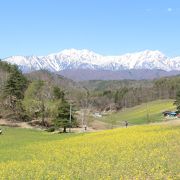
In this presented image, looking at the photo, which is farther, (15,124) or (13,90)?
(13,90)

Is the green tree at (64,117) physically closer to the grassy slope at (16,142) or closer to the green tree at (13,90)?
the grassy slope at (16,142)

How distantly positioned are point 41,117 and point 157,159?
8069cm

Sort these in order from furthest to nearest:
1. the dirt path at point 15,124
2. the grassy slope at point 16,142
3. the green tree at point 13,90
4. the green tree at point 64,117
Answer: the green tree at point 13,90
the dirt path at point 15,124
the green tree at point 64,117
the grassy slope at point 16,142

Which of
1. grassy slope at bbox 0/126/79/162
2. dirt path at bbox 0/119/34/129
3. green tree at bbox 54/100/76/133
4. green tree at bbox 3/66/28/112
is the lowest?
grassy slope at bbox 0/126/79/162

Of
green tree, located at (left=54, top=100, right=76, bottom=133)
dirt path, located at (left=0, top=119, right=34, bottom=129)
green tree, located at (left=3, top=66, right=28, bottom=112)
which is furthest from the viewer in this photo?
green tree, located at (left=3, top=66, right=28, bottom=112)

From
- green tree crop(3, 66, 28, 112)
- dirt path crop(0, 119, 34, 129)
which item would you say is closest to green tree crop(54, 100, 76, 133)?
dirt path crop(0, 119, 34, 129)

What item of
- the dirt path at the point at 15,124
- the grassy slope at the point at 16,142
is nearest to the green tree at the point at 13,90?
the dirt path at the point at 15,124

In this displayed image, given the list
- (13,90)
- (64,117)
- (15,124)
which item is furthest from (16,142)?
(13,90)

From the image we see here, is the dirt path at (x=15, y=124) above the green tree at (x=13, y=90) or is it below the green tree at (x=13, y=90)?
below

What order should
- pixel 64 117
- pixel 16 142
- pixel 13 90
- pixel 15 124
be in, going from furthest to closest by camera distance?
1. pixel 13 90
2. pixel 15 124
3. pixel 64 117
4. pixel 16 142

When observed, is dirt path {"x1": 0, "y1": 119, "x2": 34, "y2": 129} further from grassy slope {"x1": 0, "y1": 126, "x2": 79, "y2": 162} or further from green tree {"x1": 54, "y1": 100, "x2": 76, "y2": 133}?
grassy slope {"x1": 0, "y1": 126, "x2": 79, "y2": 162}

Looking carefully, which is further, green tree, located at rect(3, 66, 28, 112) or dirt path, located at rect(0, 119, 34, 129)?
green tree, located at rect(3, 66, 28, 112)

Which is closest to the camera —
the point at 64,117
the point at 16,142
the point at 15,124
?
the point at 16,142

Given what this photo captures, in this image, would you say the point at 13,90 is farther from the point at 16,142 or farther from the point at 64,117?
the point at 16,142
